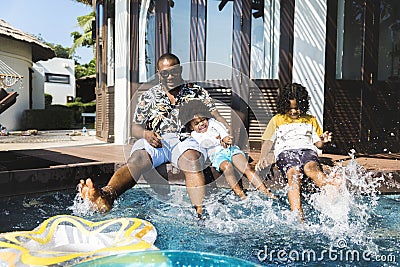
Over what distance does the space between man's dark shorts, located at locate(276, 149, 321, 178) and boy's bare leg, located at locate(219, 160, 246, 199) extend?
0.42 meters

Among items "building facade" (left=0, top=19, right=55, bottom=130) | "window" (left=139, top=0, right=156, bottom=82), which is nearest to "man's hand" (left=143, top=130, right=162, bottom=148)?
"window" (left=139, top=0, right=156, bottom=82)

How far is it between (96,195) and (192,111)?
3.47 ft

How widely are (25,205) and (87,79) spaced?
20.4 meters

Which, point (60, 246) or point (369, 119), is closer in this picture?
point (60, 246)

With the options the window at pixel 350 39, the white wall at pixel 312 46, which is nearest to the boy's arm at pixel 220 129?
the white wall at pixel 312 46

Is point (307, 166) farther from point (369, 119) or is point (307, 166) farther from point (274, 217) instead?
point (369, 119)

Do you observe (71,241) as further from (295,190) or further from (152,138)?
(295,190)

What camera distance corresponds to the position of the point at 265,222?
3.01 meters

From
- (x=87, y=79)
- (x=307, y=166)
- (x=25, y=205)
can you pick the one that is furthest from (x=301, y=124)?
(x=87, y=79)

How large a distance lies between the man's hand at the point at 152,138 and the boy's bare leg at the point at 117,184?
4.1 inches

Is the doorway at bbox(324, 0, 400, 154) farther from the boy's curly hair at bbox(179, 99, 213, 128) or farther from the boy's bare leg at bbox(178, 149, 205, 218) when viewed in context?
the boy's bare leg at bbox(178, 149, 205, 218)

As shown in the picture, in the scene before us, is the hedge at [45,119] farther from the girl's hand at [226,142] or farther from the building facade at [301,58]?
the girl's hand at [226,142]

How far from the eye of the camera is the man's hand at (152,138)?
309 centimetres

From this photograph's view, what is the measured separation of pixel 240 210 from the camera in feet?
10.6
